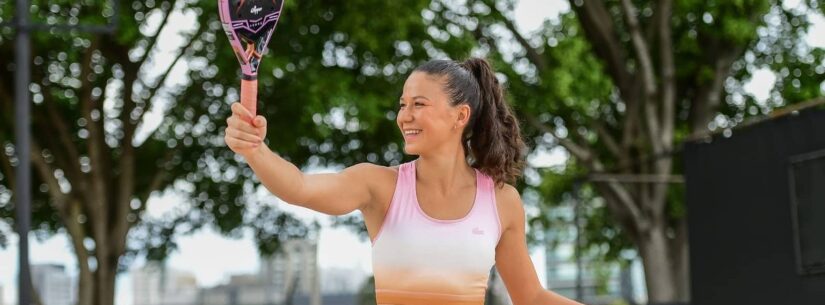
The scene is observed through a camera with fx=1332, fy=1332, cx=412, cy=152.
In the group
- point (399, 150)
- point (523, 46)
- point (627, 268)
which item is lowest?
point (627, 268)

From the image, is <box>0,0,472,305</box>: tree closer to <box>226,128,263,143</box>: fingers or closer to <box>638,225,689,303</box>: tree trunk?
<box>638,225,689,303</box>: tree trunk

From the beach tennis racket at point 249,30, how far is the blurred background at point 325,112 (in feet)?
50.3

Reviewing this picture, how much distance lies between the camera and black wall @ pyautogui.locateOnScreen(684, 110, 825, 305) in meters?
12.8

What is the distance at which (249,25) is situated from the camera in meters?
2.94

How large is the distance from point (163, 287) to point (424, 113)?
65.3 feet

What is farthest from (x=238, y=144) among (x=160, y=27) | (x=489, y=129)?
(x=160, y=27)

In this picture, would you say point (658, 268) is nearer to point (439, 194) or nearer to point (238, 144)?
point (439, 194)

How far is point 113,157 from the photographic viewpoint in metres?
22.3

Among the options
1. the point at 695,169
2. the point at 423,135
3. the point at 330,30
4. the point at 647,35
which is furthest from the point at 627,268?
the point at 423,135

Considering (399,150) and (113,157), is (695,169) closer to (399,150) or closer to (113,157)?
(399,150)

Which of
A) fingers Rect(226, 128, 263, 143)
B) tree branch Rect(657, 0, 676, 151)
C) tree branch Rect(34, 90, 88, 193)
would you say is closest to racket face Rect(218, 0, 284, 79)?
fingers Rect(226, 128, 263, 143)

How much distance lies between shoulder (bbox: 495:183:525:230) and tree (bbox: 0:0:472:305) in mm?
14706

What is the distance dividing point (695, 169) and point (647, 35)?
8.44m

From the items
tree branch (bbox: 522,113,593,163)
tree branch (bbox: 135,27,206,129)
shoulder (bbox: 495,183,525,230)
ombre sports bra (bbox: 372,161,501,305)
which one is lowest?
ombre sports bra (bbox: 372,161,501,305)
